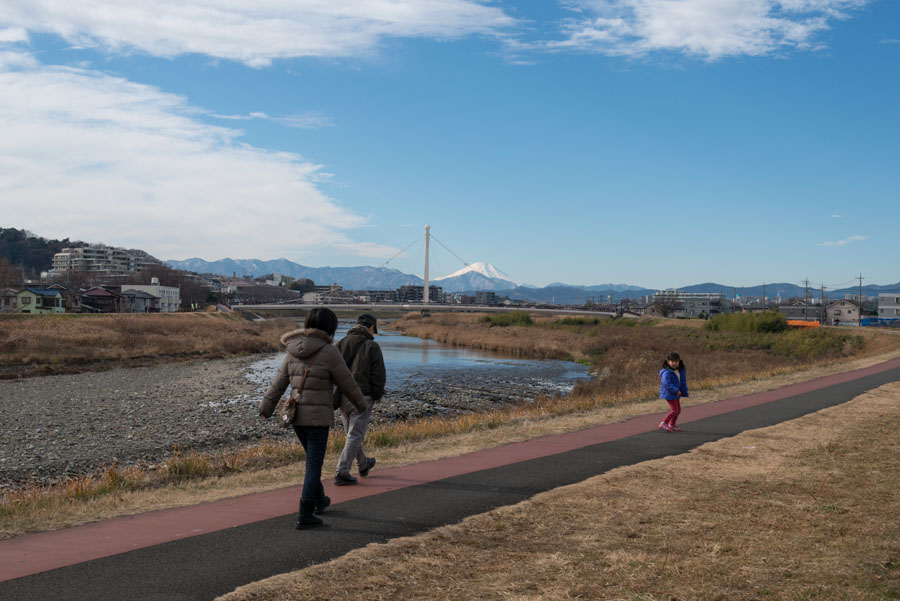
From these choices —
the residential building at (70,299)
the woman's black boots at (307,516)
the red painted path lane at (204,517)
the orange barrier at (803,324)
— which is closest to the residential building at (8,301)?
the residential building at (70,299)

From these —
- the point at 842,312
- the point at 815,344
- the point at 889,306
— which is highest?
the point at 889,306

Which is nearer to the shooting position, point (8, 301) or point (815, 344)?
point (815, 344)

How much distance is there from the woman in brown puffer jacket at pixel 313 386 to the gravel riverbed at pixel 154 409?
8728 mm

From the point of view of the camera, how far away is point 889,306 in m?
94.1

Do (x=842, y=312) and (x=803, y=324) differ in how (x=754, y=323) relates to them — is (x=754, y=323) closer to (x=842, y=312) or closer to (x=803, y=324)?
(x=803, y=324)

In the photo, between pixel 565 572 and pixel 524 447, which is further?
Result: pixel 524 447

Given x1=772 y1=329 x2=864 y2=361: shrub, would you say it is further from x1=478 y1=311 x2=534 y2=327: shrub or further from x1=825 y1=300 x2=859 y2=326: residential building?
x1=825 y1=300 x2=859 y2=326: residential building

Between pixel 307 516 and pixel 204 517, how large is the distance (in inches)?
42.7

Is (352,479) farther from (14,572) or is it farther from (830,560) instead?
(830,560)

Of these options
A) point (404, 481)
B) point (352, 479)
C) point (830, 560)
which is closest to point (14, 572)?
point (352, 479)

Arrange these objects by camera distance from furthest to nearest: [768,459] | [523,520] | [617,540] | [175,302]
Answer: [175,302] → [768,459] → [523,520] → [617,540]

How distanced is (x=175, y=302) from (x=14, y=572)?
97.3m

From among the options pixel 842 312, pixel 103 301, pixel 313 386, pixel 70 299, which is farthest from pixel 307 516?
pixel 842 312

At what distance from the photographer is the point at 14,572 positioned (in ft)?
14.8
